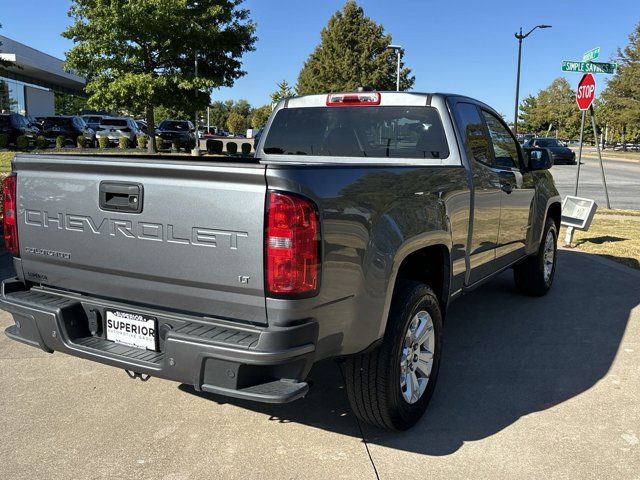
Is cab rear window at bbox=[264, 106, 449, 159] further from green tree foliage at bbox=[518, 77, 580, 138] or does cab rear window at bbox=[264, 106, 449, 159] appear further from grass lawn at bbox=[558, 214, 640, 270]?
green tree foliage at bbox=[518, 77, 580, 138]

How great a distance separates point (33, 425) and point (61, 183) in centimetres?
146

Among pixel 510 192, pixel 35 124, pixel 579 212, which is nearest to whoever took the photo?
pixel 510 192

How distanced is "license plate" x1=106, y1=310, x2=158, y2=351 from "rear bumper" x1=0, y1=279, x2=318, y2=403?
0.03 metres

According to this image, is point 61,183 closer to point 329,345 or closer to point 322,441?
point 329,345

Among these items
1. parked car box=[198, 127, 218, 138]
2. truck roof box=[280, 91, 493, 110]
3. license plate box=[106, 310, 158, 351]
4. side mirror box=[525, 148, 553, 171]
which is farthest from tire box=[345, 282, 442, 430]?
parked car box=[198, 127, 218, 138]

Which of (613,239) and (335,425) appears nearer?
(335,425)

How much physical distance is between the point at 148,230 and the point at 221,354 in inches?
27.6

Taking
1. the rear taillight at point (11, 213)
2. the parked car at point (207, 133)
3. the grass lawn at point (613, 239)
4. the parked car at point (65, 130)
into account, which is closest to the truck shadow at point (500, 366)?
the rear taillight at point (11, 213)

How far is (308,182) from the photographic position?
258 centimetres

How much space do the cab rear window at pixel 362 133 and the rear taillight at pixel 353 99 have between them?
35mm

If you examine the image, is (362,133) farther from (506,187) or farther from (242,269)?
(242,269)

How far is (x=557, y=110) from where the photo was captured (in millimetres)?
93500

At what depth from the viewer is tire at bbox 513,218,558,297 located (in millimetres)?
6258

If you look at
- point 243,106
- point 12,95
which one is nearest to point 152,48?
point 12,95
